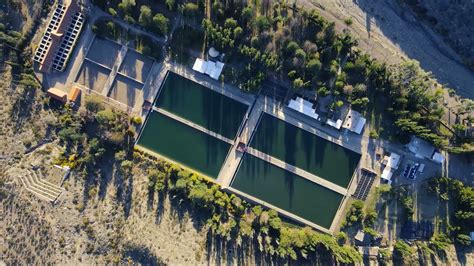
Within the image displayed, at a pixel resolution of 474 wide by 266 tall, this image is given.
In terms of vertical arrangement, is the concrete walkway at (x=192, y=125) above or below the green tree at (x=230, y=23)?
below

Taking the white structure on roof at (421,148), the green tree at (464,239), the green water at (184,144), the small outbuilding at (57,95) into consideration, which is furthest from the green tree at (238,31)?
the green tree at (464,239)

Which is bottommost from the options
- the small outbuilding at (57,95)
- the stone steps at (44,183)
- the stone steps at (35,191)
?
the stone steps at (35,191)

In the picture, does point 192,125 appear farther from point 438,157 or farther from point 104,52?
point 438,157

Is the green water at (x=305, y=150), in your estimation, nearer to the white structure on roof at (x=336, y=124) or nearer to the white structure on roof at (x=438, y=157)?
the white structure on roof at (x=336, y=124)

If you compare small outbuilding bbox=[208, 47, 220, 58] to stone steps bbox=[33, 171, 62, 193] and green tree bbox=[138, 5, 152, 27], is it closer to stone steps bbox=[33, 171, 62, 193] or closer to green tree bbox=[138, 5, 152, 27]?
green tree bbox=[138, 5, 152, 27]

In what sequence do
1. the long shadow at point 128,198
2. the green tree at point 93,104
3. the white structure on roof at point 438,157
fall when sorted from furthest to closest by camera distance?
the white structure on roof at point 438,157 < the long shadow at point 128,198 < the green tree at point 93,104

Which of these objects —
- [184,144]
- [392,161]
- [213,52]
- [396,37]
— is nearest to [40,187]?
[184,144]

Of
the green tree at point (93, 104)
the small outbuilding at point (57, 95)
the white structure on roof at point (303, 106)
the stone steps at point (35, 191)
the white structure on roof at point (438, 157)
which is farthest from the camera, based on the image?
the white structure on roof at point (303, 106)
